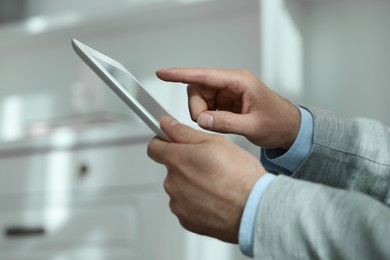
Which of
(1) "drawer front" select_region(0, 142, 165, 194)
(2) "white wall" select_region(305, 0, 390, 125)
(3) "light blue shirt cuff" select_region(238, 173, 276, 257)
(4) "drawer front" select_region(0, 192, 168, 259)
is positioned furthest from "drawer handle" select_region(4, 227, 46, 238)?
(3) "light blue shirt cuff" select_region(238, 173, 276, 257)

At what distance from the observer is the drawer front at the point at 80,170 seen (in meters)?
1.62

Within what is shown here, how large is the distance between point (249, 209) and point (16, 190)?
127cm

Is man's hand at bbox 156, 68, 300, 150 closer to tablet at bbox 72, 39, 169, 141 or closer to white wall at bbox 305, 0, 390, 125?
tablet at bbox 72, 39, 169, 141

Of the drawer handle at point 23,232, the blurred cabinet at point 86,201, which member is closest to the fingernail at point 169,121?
the blurred cabinet at point 86,201

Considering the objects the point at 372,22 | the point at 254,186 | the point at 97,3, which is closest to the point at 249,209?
the point at 254,186

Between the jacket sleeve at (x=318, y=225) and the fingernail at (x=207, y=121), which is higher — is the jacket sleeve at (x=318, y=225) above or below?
below

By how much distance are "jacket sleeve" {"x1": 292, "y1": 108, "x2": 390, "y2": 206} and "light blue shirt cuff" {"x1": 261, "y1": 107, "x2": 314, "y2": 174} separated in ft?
0.03

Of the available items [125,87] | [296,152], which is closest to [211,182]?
[125,87]

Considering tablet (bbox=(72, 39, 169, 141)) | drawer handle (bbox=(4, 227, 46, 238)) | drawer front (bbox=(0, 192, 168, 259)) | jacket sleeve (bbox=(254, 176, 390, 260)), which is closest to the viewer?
jacket sleeve (bbox=(254, 176, 390, 260))

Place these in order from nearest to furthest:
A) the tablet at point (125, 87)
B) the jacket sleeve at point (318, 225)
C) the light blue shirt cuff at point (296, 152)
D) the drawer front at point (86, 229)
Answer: the jacket sleeve at point (318, 225), the tablet at point (125, 87), the light blue shirt cuff at point (296, 152), the drawer front at point (86, 229)

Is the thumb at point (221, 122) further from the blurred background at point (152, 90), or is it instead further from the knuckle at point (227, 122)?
the blurred background at point (152, 90)

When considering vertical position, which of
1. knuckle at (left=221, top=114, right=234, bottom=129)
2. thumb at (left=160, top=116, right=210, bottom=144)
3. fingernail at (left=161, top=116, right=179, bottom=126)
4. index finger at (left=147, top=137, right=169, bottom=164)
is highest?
fingernail at (left=161, top=116, right=179, bottom=126)

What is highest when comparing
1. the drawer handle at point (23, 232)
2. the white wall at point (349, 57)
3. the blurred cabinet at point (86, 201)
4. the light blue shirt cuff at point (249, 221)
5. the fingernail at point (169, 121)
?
the fingernail at point (169, 121)

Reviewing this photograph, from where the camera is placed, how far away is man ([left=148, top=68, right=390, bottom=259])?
0.61 metres
